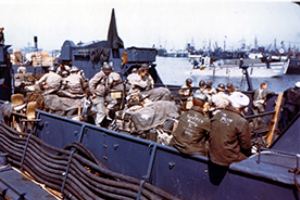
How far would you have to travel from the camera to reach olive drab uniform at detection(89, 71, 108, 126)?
7.48 m

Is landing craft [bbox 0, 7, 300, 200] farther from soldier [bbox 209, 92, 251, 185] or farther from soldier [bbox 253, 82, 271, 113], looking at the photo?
soldier [bbox 253, 82, 271, 113]

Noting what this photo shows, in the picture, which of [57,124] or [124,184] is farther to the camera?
[57,124]

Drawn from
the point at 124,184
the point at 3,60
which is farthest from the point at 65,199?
the point at 3,60

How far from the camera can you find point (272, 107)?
8.25 metres

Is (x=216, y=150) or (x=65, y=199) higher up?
(x=216, y=150)

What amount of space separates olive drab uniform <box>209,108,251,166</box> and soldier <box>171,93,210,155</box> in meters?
0.27

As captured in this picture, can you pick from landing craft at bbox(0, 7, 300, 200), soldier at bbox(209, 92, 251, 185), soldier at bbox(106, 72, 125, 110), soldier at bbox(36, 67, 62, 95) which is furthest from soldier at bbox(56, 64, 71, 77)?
soldier at bbox(209, 92, 251, 185)

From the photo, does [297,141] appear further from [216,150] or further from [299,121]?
[216,150]

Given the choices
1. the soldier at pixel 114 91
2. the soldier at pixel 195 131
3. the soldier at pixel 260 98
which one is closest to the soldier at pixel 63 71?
the soldier at pixel 114 91

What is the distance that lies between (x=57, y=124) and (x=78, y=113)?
116 cm

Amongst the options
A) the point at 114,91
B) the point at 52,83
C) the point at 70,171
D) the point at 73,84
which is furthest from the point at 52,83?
the point at 70,171

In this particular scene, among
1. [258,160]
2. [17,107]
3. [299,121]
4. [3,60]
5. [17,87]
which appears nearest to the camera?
[258,160]

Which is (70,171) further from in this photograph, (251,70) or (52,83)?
(251,70)

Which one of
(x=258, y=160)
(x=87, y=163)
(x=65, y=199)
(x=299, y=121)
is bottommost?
(x=65, y=199)
